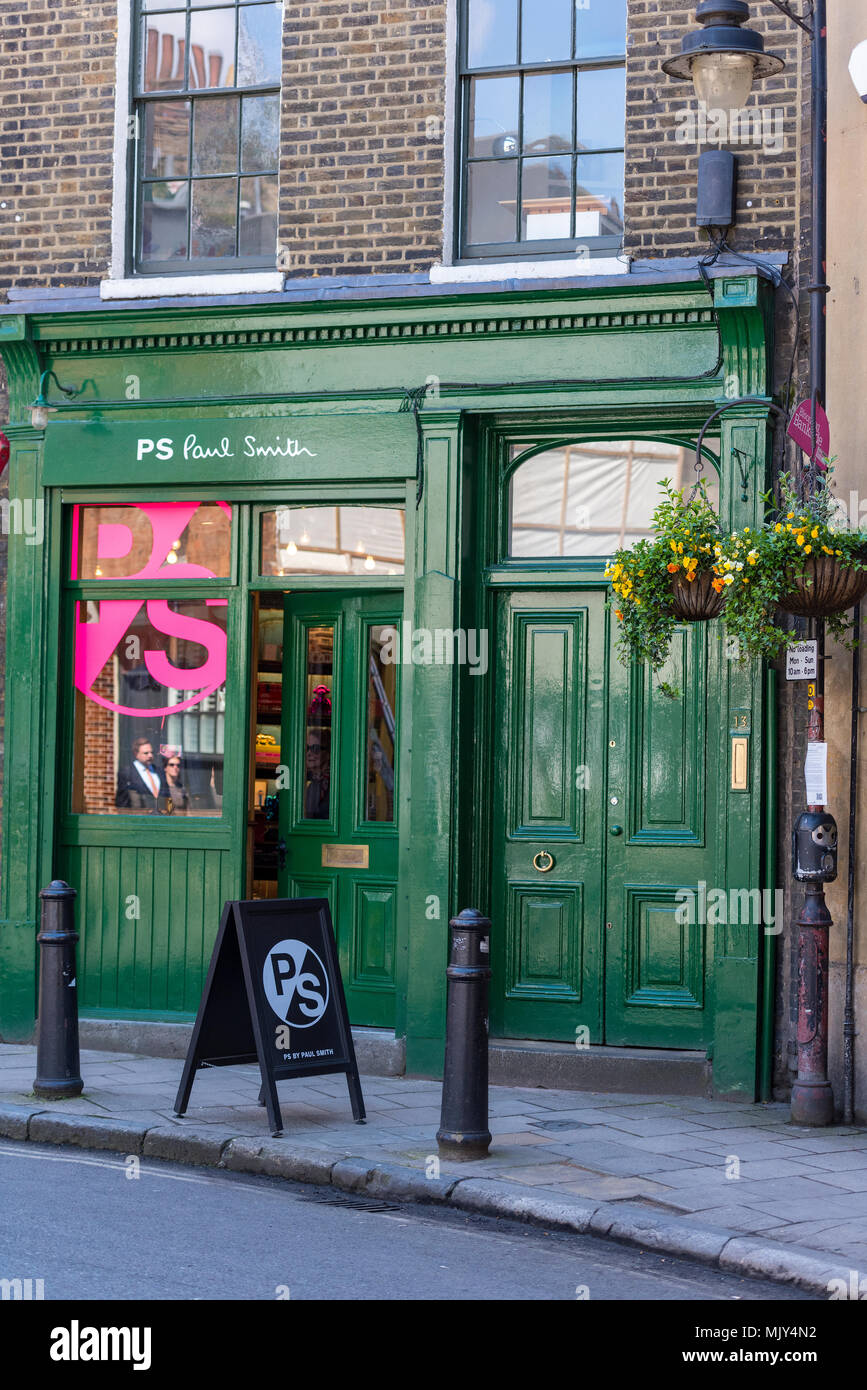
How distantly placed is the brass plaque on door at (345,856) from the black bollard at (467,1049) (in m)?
2.71

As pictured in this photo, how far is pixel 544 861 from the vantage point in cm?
965

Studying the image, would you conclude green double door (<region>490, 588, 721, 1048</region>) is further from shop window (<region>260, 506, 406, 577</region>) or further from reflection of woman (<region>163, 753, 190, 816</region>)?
reflection of woman (<region>163, 753, 190, 816</region>)

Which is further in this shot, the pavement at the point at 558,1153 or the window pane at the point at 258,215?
the window pane at the point at 258,215

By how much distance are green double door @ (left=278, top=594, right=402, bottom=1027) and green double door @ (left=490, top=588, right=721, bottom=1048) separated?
0.70 meters

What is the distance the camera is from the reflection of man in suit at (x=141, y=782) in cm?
1060

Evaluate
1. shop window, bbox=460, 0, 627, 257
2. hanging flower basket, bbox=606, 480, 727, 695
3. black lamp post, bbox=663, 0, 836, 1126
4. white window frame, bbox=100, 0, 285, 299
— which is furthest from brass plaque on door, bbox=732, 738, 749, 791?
white window frame, bbox=100, 0, 285, 299

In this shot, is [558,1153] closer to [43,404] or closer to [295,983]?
[295,983]

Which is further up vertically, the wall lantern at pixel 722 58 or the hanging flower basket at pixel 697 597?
the wall lantern at pixel 722 58

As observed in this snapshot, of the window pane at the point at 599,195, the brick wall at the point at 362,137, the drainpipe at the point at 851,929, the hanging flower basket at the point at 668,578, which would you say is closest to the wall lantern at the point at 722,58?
the window pane at the point at 599,195

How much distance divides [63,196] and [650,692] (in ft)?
16.0

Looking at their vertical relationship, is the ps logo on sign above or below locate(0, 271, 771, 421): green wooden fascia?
below

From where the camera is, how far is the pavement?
20.6 ft

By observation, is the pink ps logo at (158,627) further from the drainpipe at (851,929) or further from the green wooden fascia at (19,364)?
the drainpipe at (851,929)

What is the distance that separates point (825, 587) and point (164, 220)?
5082mm
